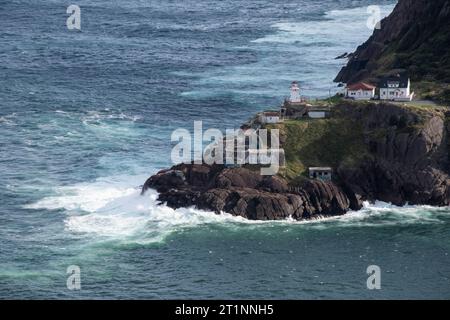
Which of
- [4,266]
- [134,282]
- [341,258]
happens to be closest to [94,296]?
[134,282]

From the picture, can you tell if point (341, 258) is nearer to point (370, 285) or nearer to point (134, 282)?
point (370, 285)

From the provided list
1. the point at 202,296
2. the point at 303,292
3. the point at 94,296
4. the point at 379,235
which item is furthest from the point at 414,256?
the point at 94,296

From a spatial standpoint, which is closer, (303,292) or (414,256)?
(303,292)

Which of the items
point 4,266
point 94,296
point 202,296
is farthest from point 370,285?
point 4,266

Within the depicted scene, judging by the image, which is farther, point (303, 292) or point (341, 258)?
point (341, 258)

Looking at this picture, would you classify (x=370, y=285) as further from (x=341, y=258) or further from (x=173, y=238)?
(x=173, y=238)

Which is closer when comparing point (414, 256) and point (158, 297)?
point (158, 297)

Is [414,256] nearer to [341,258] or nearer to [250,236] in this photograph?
[341,258]
